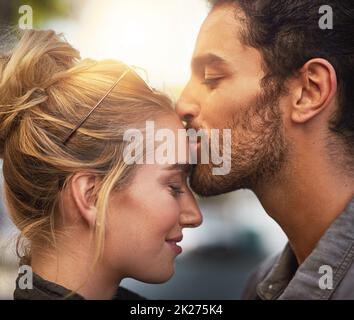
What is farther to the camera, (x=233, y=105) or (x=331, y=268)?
(x=233, y=105)

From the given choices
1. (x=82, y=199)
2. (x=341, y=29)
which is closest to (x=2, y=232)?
(x=82, y=199)

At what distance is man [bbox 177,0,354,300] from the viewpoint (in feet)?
5.67

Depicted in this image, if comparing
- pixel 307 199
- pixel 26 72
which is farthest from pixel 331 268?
→ pixel 26 72

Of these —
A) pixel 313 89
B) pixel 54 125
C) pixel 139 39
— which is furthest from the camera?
pixel 139 39

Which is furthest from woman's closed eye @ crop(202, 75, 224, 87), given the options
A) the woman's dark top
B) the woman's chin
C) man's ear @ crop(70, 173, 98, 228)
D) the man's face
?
the woman's dark top

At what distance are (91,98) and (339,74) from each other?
2.32ft

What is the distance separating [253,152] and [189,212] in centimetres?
26

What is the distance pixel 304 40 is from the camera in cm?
174

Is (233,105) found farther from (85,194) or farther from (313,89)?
(85,194)

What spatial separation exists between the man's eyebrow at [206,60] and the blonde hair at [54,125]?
196 millimetres

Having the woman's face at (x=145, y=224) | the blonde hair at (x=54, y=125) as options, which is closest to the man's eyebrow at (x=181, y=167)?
the woman's face at (x=145, y=224)

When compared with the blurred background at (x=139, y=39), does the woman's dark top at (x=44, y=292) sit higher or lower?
lower

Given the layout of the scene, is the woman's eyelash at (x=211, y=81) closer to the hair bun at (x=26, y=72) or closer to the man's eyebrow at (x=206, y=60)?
the man's eyebrow at (x=206, y=60)

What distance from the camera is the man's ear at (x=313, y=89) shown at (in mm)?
1709
